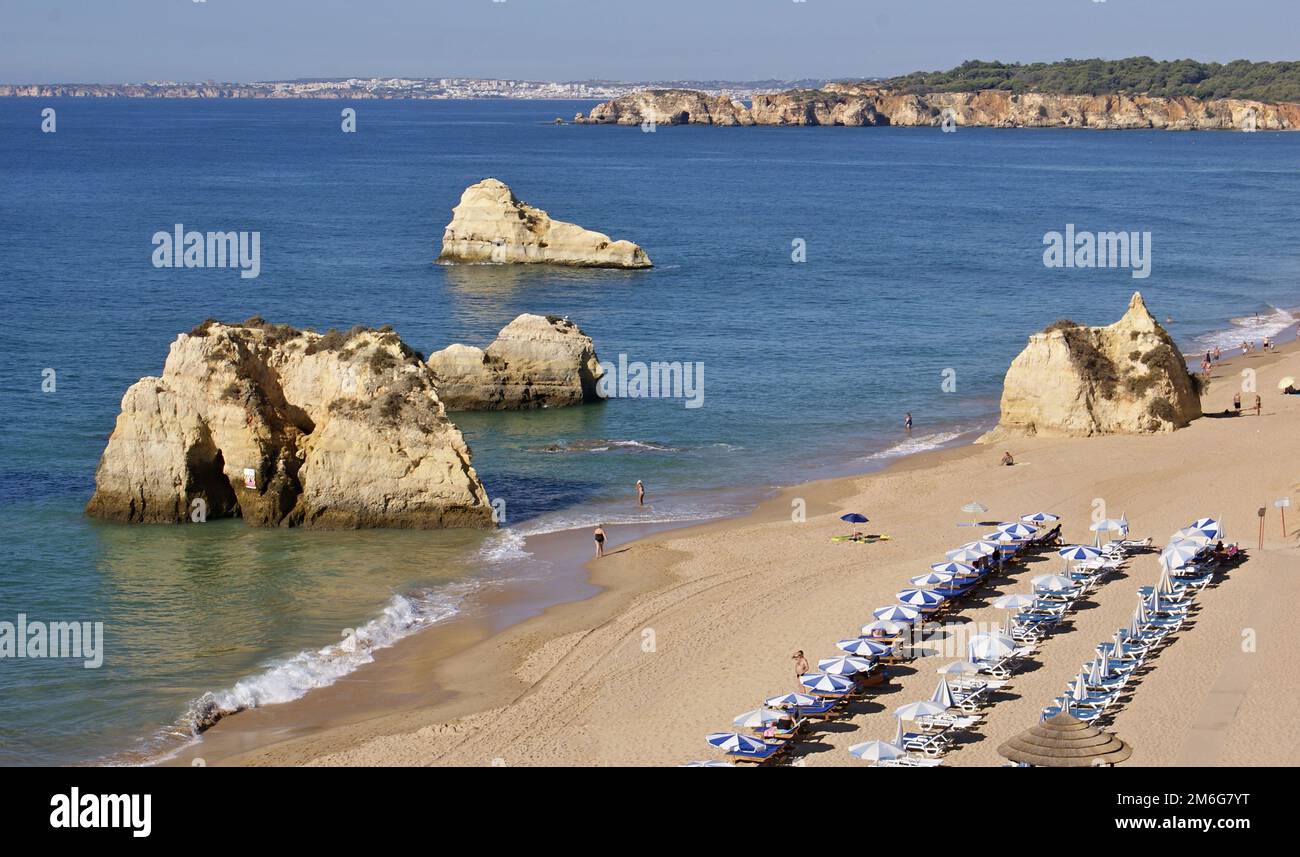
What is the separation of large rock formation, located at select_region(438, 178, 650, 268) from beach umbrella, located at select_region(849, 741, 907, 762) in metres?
72.9

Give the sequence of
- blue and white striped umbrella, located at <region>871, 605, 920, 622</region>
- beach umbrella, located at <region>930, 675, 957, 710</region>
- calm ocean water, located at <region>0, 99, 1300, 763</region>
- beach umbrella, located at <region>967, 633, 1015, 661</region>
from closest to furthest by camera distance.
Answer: beach umbrella, located at <region>930, 675, 957, 710</region>
beach umbrella, located at <region>967, 633, 1015, 661</region>
blue and white striped umbrella, located at <region>871, 605, 920, 622</region>
calm ocean water, located at <region>0, 99, 1300, 763</region>

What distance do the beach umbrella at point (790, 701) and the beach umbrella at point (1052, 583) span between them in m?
7.98

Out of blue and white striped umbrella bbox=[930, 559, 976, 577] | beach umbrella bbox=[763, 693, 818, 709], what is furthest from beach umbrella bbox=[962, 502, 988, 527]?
beach umbrella bbox=[763, 693, 818, 709]

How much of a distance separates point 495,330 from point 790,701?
47204 millimetres

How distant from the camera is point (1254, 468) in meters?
42.5

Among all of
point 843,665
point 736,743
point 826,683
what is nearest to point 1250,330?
point 843,665

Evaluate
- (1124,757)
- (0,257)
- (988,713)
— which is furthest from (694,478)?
(0,257)

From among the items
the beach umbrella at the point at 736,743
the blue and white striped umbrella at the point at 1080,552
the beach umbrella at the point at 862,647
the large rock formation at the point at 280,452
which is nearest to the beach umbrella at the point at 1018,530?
the blue and white striped umbrella at the point at 1080,552

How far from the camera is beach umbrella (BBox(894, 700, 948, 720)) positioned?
24656mm

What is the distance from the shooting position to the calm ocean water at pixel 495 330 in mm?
33094

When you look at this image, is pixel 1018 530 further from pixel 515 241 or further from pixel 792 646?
pixel 515 241

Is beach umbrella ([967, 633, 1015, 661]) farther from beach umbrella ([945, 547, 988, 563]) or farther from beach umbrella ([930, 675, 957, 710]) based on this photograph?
beach umbrella ([945, 547, 988, 563])

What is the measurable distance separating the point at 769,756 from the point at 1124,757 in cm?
557
